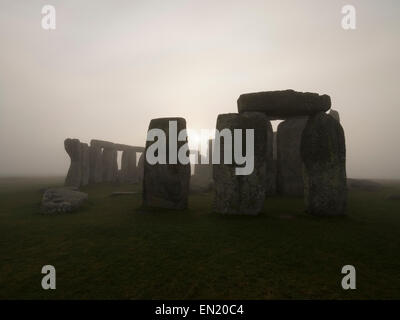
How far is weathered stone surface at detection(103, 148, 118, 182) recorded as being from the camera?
700 inches

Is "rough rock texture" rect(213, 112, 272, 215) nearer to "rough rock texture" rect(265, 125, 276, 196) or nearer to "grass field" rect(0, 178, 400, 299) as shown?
"grass field" rect(0, 178, 400, 299)

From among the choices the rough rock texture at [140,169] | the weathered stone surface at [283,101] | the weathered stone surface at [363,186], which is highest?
the weathered stone surface at [283,101]

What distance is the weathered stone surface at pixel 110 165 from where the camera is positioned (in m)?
17.8

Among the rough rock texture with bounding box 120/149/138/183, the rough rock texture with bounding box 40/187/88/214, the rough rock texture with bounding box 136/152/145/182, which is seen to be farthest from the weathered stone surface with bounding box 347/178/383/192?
the rough rock texture with bounding box 120/149/138/183

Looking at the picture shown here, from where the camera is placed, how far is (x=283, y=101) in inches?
282

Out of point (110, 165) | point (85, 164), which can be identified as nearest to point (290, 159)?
point (85, 164)

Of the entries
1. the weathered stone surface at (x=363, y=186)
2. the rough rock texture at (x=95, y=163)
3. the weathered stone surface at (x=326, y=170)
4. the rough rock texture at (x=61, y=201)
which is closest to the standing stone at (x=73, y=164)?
the rough rock texture at (x=95, y=163)

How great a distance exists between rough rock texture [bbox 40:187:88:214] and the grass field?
546mm

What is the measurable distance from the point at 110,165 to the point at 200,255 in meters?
15.6

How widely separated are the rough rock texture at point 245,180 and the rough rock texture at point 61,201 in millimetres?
4212

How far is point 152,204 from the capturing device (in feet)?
24.4

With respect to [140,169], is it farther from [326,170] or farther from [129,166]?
[326,170]

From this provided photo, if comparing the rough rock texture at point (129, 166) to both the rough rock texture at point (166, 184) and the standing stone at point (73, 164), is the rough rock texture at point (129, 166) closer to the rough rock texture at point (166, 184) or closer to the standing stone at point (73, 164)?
the standing stone at point (73, 164)
